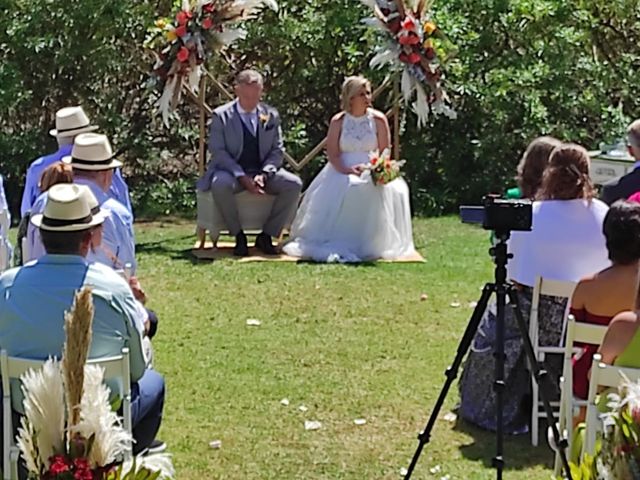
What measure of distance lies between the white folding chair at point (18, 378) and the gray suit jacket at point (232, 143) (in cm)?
614

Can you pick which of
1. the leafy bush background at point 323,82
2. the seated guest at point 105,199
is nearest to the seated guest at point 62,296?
the seated guest at point 105,199

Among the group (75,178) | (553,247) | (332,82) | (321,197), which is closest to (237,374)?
(75,178)

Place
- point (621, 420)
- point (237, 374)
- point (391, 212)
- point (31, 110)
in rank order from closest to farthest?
point (621, 420) → point (237, 374) → point (391, 212) → point (31, 110)

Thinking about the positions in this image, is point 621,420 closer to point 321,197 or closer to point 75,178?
point 75,178

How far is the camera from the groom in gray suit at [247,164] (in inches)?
408

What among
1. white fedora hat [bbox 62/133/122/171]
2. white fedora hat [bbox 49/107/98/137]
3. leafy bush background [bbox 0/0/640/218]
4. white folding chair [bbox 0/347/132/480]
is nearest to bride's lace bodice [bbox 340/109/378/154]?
leafy bush background [bbox 0/0/640/218]

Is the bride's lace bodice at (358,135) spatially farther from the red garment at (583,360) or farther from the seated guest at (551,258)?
the red garment at (583,360)

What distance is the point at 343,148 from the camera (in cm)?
1039

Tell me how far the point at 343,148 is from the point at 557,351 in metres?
4.98

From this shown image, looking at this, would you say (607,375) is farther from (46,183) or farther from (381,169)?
(381,169)

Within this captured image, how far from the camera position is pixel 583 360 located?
202 inches

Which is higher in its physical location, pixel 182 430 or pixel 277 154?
pixel 277 154

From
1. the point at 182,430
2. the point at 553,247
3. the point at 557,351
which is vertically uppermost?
the point at 553,247

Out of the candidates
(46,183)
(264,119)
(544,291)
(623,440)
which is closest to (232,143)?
(264,119)
